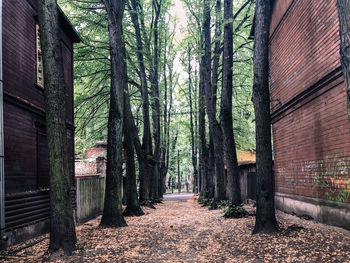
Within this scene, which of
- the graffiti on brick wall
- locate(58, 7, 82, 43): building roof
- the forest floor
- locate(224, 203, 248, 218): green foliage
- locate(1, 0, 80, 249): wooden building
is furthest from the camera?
locate(58, 7, 82, 43): building roof

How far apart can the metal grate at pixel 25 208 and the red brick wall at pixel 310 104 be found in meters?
8.18

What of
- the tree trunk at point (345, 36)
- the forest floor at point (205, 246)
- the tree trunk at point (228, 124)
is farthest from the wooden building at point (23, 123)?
the tree trunk at point (345, 36)

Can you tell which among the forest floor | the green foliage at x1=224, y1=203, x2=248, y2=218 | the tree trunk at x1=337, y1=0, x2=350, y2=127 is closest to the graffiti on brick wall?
the forest floor

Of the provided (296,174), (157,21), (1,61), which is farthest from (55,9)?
(157,21)

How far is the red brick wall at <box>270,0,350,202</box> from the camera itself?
8086 mm

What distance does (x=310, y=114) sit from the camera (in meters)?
9.86

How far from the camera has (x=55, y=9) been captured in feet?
23.0

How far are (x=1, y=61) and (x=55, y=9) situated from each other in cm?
209

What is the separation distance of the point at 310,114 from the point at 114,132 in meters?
6.17

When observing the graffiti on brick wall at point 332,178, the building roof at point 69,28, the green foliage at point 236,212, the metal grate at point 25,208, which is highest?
the building roof at point 69,28

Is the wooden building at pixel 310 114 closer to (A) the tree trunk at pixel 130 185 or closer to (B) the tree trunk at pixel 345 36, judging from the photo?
(B) the tree trunk at pixel 345 36

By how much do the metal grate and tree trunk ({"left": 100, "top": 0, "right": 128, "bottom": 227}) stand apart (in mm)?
1970

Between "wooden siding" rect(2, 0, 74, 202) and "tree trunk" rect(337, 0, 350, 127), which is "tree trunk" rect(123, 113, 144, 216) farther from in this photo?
"tree trunk" rect(337, 0, 350, 127)

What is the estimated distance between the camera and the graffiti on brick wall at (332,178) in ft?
25.4
